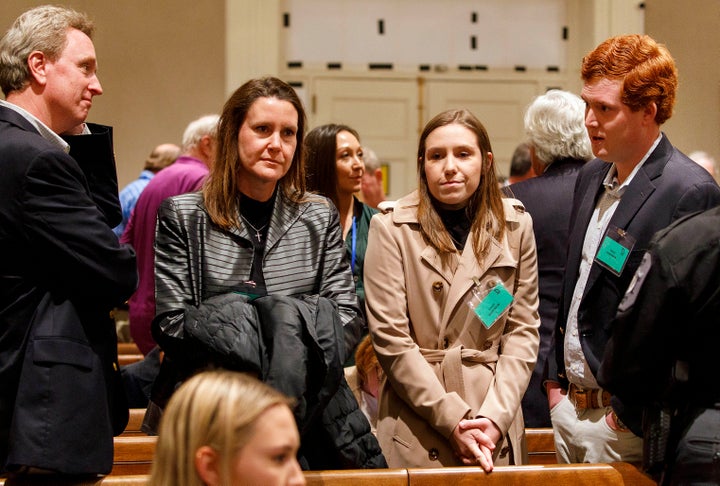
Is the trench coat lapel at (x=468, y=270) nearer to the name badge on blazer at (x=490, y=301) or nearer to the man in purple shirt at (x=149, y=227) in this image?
the name badge on blazer at (x=490, y=301)

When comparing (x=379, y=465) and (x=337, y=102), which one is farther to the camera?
(x=337, y=102)

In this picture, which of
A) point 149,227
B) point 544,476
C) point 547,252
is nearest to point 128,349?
point 149,227

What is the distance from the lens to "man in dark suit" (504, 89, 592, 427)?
3.60m

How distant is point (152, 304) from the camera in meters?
4.59

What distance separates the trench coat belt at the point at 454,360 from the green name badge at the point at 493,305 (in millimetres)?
92

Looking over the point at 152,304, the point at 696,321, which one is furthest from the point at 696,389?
the point at 152,304

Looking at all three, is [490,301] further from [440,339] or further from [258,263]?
[258,263]

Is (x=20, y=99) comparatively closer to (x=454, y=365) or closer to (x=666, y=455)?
(x=454, y=365)

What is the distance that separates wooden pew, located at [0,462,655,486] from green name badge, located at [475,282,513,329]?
456 millimetres

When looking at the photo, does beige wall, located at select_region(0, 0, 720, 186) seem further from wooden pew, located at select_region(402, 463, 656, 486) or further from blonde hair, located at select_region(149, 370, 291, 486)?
blonde hair, located at select_region(149, 370, 291, 486)

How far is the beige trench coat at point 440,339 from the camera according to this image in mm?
2732

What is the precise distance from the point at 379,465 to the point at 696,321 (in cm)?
100

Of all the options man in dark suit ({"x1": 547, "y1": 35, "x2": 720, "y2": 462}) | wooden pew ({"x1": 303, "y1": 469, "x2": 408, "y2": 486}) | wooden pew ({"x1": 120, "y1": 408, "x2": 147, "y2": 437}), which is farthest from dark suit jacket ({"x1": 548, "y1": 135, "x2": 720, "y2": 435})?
wooden pew ({"x1": 120, "y1": 408, "x2": 147, "y2": 437})

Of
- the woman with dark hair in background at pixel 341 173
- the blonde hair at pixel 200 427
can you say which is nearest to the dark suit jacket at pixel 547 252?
the woman with dark hair in background at pixel 341 173
